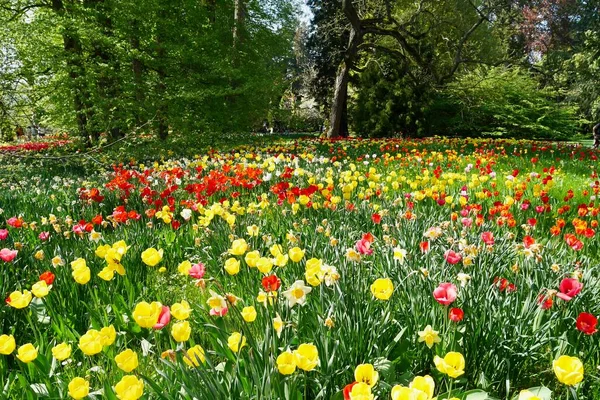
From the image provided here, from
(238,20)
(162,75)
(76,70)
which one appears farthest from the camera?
(238,20)

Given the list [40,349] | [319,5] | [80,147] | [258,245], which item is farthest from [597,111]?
[40,349]

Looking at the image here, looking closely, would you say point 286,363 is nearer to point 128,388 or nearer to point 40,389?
point 128,388

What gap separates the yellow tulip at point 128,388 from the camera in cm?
108

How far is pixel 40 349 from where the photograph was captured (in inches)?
65.7

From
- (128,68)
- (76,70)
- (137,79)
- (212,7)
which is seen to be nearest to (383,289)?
(76,70)

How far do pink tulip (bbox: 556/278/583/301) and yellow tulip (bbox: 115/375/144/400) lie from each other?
1.42 m

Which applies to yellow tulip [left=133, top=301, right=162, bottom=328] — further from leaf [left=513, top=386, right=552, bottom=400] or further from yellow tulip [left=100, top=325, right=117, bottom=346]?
leaf [left=513, top=386, right=552, bottom=400]

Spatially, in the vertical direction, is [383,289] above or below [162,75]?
below

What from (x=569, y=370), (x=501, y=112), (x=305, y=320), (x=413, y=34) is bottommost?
(x=305, y=320)

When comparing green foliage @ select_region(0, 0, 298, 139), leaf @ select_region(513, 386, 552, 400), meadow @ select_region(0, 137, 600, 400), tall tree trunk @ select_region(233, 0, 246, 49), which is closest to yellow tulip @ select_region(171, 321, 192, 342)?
meadow @ select_region(0, 137, 600, 400)

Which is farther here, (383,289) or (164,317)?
(383,289)

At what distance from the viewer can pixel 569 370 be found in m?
1.08

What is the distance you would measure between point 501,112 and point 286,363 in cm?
2182

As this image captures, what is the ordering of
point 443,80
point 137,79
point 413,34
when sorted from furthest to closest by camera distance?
point 443,80
point 413,34
point 137,79
